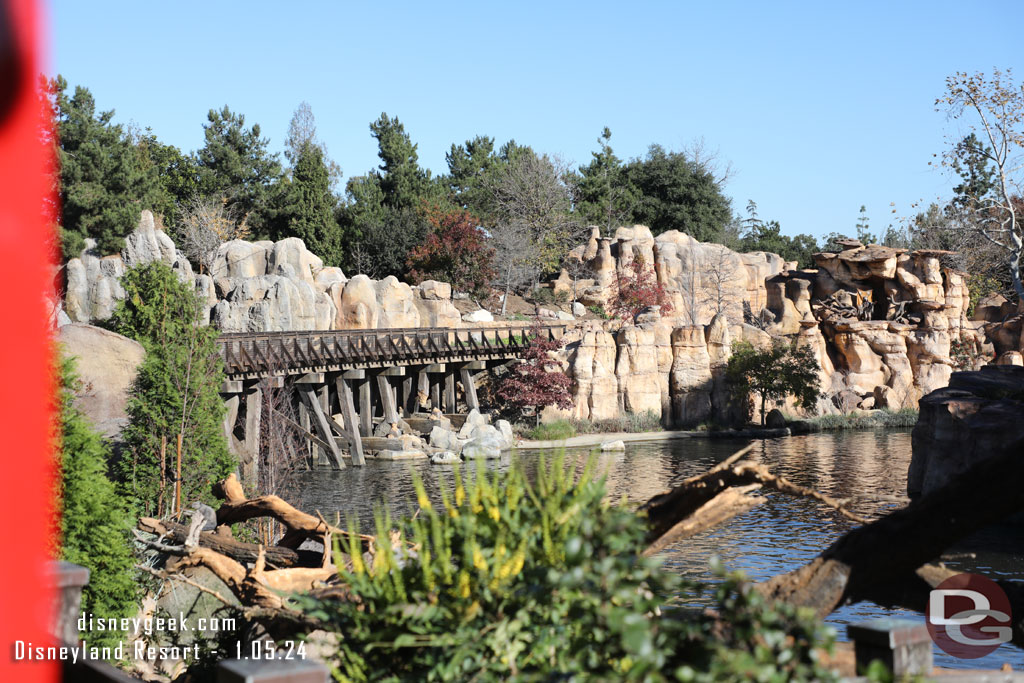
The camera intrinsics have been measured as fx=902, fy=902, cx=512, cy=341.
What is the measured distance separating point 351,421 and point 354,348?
2.57 meters

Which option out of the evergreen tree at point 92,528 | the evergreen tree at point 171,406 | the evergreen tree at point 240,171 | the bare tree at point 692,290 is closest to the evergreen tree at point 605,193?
the bare tree at point 692,290

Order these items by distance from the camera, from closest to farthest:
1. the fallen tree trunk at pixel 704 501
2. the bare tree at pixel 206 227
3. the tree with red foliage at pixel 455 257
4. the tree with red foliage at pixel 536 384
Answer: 1. the fallen tree trunk at pixel 704 501
2. the tree with red foliage at pixel 536 384
3. the bare tree at pixel 206 227
4. the tree with red foliage at pixel 455 257

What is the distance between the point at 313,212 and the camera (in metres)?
47.7

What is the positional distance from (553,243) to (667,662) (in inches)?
1810

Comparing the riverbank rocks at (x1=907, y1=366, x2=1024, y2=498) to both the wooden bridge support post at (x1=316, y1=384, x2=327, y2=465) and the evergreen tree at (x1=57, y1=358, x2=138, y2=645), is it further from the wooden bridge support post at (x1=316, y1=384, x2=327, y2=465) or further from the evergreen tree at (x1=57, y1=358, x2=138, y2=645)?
the wooden bridge support post at (x1=316, y1=384, x2=327, y2=465)

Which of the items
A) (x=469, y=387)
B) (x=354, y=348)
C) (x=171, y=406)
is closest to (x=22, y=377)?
(x=171, y=406)

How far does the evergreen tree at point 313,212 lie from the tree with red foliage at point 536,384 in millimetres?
17951

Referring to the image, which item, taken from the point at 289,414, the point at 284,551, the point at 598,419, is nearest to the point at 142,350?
the point at 284,551

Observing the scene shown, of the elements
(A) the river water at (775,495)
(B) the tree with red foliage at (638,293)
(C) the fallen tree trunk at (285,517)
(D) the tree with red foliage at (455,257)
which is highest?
(D) the tree with red foliage at (455,257)

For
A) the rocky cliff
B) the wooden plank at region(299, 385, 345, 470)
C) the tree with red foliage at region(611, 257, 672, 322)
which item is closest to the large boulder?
the wooden plank at region(299, 385, 345, 470)

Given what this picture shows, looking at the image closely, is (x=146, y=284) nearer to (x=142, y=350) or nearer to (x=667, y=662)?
(x=142, y=350)

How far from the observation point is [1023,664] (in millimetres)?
10000

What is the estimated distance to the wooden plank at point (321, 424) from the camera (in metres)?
26.0

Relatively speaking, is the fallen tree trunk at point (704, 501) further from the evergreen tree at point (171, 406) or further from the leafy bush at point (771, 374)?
the leafy bush at point (771, 374)
